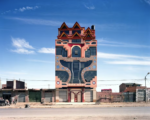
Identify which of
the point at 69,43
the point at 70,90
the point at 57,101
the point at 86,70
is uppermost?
the point at 69,43

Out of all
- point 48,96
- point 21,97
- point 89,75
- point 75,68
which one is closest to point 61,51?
point 75,68

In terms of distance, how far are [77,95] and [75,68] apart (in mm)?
7831

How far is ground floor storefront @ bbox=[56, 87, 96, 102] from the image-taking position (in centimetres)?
5072

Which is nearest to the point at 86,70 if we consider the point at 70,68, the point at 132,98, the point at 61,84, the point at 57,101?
the point at 70,68

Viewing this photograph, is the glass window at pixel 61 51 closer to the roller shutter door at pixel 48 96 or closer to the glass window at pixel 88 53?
the glass window at pixel 88 53

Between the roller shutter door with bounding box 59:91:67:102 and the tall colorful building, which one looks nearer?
the tall colorful building

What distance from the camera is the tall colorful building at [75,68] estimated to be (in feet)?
167

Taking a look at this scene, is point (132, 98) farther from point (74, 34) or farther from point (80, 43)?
point (74, 34)

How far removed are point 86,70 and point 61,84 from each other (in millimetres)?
8302

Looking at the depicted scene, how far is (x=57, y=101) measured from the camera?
50875 millimetres

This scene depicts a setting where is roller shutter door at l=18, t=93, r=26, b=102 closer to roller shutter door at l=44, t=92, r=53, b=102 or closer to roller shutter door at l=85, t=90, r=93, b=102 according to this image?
roller shutter door at l=44, t=92, r=53, b=102

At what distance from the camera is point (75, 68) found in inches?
2034

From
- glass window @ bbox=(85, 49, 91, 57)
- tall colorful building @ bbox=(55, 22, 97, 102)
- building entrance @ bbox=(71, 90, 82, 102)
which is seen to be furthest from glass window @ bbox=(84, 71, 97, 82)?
glass window @ bbox=(85, 49, 91, 57)

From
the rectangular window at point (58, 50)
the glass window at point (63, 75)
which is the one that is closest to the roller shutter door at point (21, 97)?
the glass window at point (63, 75)
